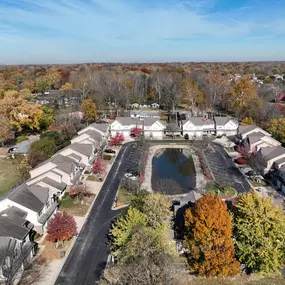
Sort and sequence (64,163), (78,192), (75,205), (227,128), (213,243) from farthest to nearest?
(227,128) → (64,163) → (78,192) → (75,205) → (213,243)

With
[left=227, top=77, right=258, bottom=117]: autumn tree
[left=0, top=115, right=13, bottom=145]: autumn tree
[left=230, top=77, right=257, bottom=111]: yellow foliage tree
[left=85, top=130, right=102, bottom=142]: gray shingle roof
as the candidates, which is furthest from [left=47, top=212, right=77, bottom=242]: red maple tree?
[left=230, top=77, right=257, bottom=111]: yellow foliage tree

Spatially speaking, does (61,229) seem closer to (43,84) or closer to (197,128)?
(197,128)

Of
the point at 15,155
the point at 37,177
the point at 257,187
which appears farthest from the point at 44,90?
the point at 257,187

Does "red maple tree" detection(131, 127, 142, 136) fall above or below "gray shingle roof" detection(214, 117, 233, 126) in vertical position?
below

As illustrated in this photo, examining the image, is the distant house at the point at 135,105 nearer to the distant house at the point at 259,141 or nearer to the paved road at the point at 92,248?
the distant house at the point at 259,141

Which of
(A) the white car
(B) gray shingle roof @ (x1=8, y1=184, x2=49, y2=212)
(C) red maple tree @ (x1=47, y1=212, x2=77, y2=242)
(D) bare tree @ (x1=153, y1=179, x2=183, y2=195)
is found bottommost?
(A) the white car

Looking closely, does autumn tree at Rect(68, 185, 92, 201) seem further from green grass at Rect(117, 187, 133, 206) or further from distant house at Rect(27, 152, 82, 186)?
green grass at Rect(117, 187, 133, 206)

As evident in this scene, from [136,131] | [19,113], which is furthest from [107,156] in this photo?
[19,113]

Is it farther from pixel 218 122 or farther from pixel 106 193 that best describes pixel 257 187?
→ pixel 218 122
